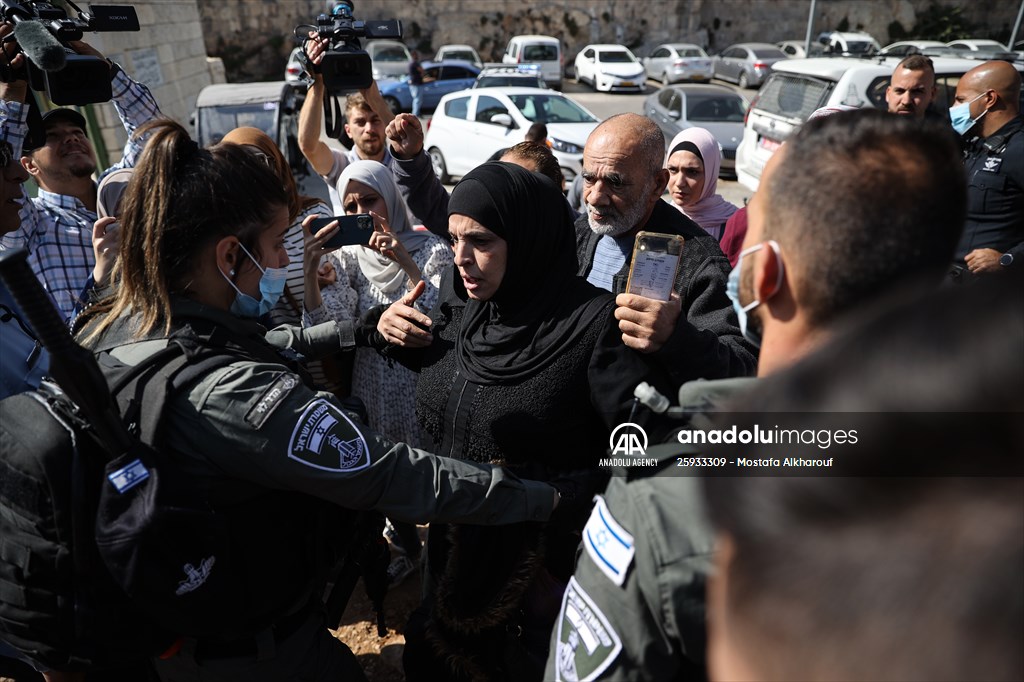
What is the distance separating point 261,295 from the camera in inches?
70.5

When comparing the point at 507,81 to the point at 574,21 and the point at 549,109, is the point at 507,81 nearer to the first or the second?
the point at 549,109

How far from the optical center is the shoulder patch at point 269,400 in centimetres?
131

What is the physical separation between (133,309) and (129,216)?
0.21 m

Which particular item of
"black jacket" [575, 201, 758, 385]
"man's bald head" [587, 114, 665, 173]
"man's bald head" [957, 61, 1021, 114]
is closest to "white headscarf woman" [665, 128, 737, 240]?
"black jacket" [575, 201, 758, 385]

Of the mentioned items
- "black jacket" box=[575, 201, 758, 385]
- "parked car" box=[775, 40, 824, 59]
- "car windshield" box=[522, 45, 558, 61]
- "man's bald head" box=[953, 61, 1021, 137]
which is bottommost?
"parked car" box=[775, 40, 824, 59]

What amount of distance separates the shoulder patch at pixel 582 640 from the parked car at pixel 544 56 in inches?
913

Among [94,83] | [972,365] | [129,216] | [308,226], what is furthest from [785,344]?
[94,83]

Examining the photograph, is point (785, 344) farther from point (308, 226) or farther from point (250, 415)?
point (308, 226)

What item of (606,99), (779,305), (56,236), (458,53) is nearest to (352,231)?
(56,236)

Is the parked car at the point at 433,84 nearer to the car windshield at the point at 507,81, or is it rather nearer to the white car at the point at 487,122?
the car windshield at the point at 507,81

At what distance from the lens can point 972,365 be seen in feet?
1.65

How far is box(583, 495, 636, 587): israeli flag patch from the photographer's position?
0.91 m

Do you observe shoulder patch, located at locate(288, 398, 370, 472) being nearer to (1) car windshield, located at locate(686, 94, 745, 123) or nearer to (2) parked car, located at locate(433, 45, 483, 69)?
(1) car windshield, located at locate(686, 94, 745, 123)

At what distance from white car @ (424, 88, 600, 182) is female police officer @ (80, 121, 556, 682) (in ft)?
31.7
